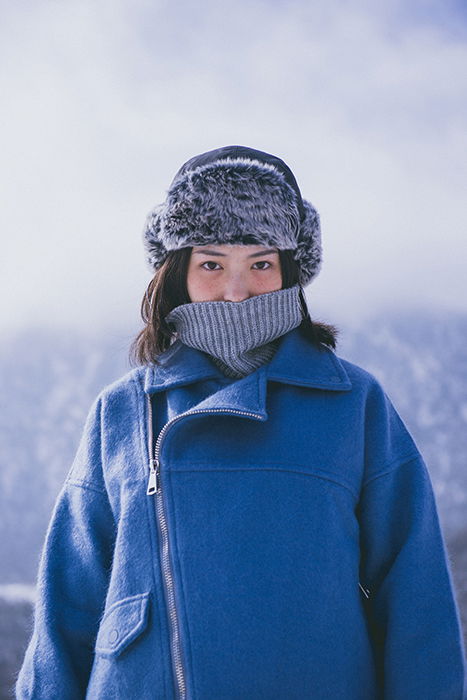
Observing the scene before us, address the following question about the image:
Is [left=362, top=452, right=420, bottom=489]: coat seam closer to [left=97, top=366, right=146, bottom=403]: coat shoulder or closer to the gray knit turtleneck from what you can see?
the gray knit turtleneck

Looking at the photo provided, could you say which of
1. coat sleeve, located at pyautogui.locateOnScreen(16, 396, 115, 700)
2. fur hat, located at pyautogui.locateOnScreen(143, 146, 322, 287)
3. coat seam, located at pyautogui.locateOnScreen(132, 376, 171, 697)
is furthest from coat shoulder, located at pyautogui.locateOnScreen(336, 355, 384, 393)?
coat sleeve, located at pyautogui.locateOnScreen(16, 396, 115, 700)

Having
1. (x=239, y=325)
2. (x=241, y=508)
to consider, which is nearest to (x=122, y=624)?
(x=241, y=508)

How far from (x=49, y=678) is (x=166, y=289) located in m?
0.71

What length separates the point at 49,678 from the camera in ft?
3.81

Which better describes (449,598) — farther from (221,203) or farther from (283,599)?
(221,203)

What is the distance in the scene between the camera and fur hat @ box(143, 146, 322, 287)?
1.23m

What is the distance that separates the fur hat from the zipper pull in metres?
0.40

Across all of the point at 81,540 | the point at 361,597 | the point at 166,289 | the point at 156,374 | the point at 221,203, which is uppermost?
the point at 221,203

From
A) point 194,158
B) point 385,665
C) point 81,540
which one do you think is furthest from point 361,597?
point 194,158

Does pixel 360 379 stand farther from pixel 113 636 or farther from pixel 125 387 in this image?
pixel 113 636

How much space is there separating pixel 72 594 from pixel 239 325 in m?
0.56

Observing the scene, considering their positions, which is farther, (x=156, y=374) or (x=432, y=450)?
(x=432, y=450)

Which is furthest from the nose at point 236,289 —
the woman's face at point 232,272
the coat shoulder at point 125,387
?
the coat shoulder at point 125,387

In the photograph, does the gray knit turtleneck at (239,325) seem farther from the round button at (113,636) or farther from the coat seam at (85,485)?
the round button at (113,636)
